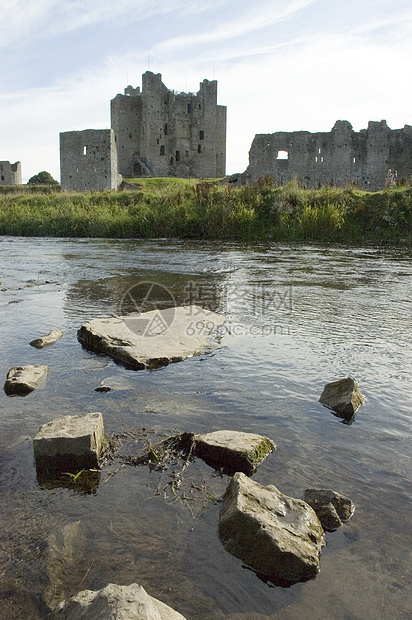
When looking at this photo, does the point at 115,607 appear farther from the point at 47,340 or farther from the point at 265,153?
the point at 265,153

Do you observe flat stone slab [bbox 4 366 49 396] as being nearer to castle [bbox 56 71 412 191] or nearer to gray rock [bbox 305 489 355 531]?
gray rock [bbox 305 489 355 531]

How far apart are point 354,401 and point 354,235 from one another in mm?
16995

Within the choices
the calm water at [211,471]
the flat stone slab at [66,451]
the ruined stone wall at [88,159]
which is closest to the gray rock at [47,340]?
the calm water at [211,471]

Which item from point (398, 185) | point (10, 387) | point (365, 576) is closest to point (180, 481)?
point (365, 576)

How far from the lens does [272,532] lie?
2.61 metres

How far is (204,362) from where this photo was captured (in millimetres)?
5590

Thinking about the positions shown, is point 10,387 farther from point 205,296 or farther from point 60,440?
point 205,296

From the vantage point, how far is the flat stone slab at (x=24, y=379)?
4598mm

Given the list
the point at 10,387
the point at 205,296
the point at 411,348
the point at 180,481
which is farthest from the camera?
the point at 205,296

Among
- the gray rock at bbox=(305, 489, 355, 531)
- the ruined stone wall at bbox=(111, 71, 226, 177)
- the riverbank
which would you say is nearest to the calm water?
the gray rock at bbox=(305, 489, 355, 531)

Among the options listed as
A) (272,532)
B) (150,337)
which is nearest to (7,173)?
(150,337)

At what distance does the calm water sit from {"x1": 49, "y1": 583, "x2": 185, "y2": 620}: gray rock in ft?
0.67

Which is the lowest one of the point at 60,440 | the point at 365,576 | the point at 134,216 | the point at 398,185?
the point at 365,576

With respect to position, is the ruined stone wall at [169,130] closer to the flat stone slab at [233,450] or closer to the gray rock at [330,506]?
the flat stone slab at [233,450]
